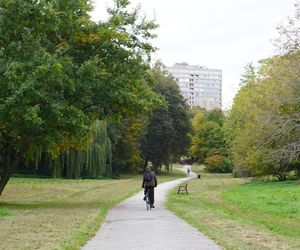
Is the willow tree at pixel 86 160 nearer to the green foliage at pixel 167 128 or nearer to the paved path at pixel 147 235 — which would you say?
the green foliage at pixel 167 128

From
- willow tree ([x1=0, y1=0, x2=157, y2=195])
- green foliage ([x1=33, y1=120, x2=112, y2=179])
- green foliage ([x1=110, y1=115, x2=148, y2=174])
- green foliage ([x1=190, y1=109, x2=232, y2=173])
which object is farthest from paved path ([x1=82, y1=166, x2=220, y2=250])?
green foliage ([x1=190, y1=109, x2=232, y2=173])

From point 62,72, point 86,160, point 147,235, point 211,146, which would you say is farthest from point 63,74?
point 211,146

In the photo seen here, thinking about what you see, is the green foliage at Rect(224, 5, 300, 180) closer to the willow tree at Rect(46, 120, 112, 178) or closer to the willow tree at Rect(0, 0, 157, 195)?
the willow tree at Rect(46, 120, 112, 178)

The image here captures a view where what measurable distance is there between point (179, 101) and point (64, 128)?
2335 inches

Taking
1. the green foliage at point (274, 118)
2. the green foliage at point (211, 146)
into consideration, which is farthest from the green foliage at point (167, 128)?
the green foliage at point (274, 118)

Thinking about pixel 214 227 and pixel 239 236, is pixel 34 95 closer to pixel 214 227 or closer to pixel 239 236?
pixel 214 227

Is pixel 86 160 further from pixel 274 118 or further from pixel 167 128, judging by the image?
pixel 167 128

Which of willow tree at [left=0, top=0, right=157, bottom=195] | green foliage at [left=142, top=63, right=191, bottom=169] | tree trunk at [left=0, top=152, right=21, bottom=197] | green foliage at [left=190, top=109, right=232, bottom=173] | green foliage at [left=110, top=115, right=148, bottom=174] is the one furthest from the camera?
green foliage at [left=190, top=109, right=232, bottom=173]

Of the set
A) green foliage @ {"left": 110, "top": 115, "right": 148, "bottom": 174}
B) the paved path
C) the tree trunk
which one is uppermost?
green foliage @ {"left": 110, "top": 115, "right": 148, "bottom": 174}

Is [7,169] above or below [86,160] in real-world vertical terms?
below

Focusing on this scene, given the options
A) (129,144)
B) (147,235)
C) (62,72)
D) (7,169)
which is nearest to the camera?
(147,235)

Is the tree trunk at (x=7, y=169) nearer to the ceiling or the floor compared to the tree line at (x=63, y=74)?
nearer to the floor

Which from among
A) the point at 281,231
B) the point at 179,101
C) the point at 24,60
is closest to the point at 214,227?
the point at 281,231

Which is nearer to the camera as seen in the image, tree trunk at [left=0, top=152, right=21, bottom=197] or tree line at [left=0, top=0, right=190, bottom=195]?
tree line at [left=0, top=0, right=190, bottom=195]
